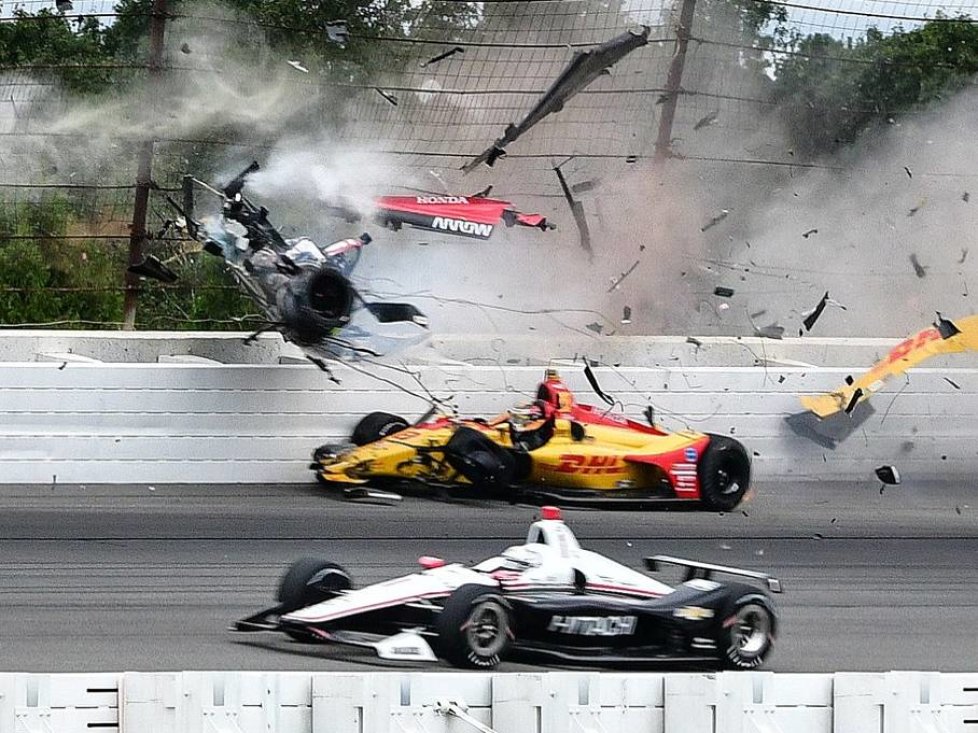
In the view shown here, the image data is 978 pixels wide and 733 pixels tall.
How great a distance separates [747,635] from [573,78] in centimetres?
732

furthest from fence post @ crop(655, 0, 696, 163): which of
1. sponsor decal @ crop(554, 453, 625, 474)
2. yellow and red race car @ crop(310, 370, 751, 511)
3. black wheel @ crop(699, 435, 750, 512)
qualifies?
sponsor decal @ crop(554, 453, 625, 474)

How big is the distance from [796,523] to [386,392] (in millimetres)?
2917

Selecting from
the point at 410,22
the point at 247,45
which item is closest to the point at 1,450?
the point at 247,45

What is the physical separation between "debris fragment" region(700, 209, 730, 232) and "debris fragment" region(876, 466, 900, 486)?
320cm

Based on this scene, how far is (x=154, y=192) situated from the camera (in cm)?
1176

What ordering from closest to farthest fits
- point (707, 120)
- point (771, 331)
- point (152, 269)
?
point (152, 269) < point (707, 120) < point (771, 331)

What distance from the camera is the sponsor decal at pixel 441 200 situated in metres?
12.0

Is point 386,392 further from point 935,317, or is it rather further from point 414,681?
point 414,681

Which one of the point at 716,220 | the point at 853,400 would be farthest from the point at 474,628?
the point at 716,220

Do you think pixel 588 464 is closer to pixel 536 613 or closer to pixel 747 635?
pixel 747 635

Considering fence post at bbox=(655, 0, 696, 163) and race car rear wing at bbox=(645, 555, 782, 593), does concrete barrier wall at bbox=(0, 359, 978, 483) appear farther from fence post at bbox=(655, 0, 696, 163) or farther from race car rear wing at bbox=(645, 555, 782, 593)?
race car rear wing at bbox=(645, 555, 782, 593)

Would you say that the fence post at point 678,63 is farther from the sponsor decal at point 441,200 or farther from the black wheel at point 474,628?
the black wheel at point 474,628

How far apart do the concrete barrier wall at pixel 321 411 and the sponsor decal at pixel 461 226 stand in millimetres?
1153

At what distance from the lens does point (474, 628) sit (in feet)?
18.8
